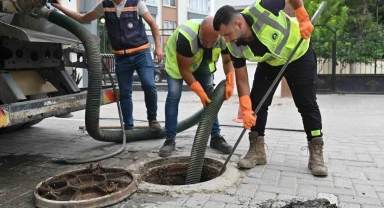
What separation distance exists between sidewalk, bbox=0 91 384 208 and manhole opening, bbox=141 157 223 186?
19 cm

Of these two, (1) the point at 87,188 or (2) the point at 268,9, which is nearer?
(1) the point at 87,188

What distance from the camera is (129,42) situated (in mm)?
4254

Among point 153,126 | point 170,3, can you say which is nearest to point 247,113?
point 153,126

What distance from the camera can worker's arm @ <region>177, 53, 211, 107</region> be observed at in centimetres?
356

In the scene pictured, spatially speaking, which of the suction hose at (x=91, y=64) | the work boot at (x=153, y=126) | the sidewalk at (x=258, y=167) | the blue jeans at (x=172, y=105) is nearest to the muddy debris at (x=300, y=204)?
the sidewalk at (x=258, y=167)

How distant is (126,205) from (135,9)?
95.3 inches

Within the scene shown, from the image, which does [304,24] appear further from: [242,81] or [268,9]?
[242,81]

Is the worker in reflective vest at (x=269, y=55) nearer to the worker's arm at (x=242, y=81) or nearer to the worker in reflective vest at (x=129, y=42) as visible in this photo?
the worker's arm at (x=242, y=81)

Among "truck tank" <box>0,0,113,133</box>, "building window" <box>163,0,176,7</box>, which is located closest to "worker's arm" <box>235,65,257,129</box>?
"truck tank" <box>0,0,113,133</box>

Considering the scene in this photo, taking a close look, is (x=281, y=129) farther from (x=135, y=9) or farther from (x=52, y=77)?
(x=52, y=77)

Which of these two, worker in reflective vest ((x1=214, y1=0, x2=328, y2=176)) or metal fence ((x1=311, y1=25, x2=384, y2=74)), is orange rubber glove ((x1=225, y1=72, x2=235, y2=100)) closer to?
worker in reflective vest ((x1=214, y1=0, x2=328, y2=176))

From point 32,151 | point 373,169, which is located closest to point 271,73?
point 373,169

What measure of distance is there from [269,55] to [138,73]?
176 cm

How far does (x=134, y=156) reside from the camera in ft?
12.7
